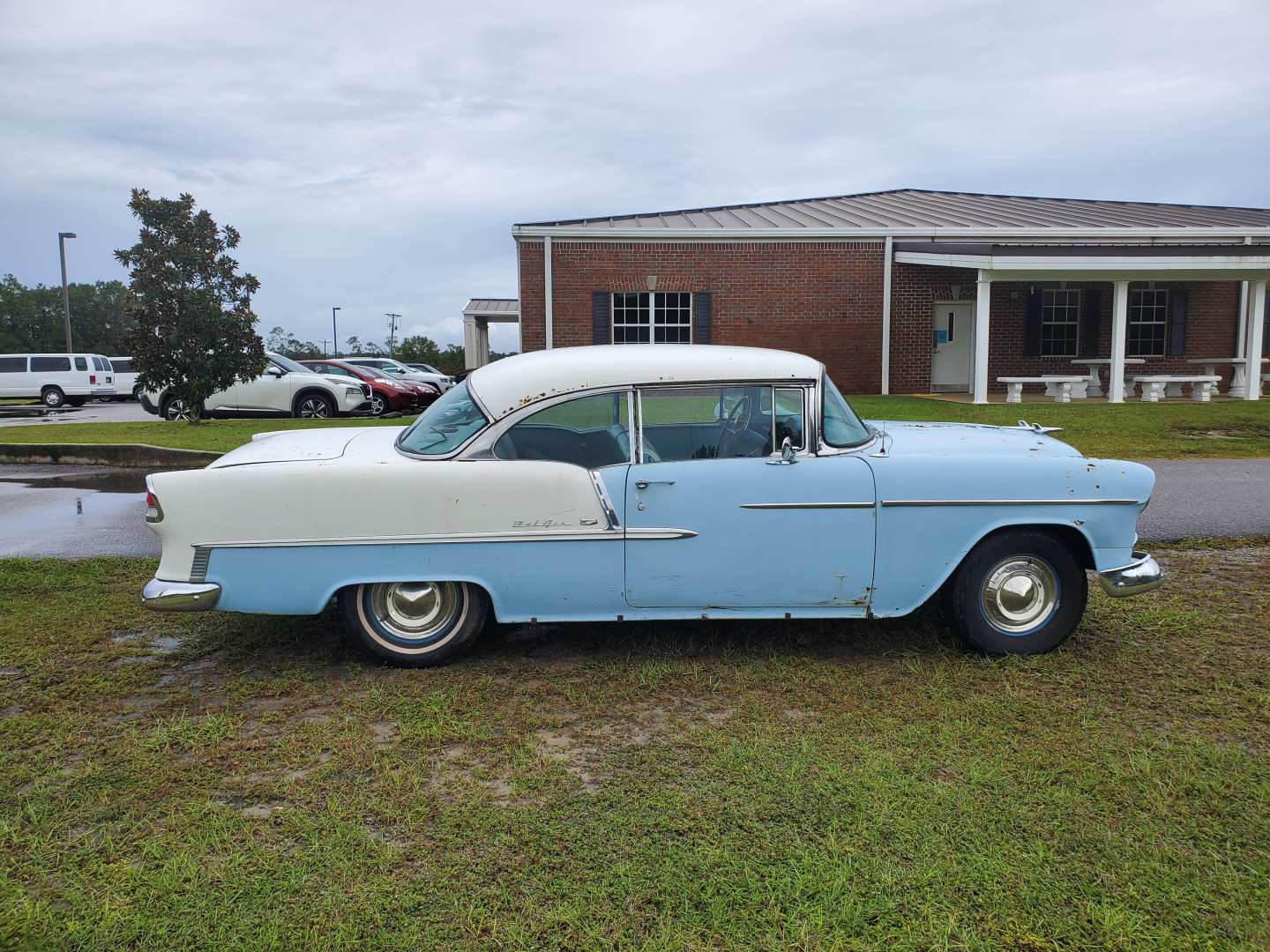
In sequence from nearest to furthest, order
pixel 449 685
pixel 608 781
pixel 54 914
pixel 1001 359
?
pixel 54 914, pixel 608 781, pixel 449 685, pixel 1001 359

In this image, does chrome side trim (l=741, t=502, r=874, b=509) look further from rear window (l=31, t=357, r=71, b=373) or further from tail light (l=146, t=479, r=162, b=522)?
rear window (l=31, t=357, r=71, b=373)

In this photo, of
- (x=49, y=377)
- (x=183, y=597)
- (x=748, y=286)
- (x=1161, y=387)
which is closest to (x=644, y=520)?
(x=183, y=597)

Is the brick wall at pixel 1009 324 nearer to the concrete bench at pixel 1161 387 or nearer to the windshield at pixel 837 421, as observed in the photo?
the concrete bench at pixel 1161 387

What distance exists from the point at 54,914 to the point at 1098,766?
3212 mm

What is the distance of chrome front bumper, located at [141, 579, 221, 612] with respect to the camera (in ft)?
14.1

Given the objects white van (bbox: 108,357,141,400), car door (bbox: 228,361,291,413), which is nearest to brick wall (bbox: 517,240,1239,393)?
car door (bbox: 228,361,291,413)

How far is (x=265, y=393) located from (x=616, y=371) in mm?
15974

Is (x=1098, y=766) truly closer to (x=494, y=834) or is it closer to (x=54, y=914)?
(x=494, y=834)

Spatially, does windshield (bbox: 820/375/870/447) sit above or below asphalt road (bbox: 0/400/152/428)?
above

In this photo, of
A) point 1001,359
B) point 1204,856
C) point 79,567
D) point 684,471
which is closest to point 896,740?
point 1204,856

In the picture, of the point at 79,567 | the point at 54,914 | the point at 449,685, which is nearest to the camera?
the point at 54,914

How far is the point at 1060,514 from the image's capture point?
446 centimetres

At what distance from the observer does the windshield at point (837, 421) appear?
4.59 meters

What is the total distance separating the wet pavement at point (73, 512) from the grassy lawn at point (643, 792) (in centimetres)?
242
